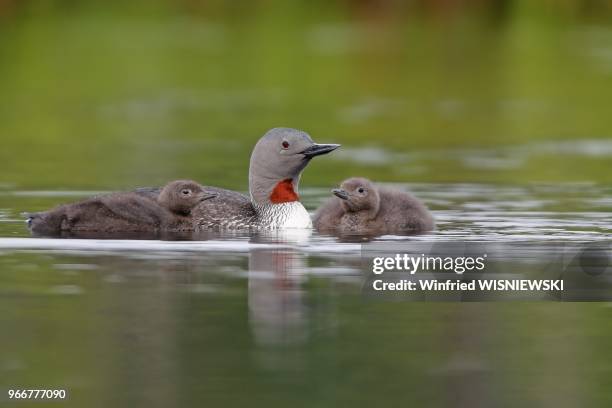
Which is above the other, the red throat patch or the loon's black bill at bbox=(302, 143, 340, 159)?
the loon's black bill at bbox=(302, 143, 340, 159)

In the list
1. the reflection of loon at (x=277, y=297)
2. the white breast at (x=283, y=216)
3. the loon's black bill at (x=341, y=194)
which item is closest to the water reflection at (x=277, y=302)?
the reflection of loon at (x=277, y=297)

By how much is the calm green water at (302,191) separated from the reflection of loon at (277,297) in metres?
0.02

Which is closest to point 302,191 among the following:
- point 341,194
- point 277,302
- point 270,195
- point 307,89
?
point 270,195

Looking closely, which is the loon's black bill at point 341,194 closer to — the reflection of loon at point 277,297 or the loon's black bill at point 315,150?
the loon's black bill at point 315,150

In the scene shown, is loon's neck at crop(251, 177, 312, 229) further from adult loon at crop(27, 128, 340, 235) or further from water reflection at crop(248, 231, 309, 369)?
water reflection at crop(248, 231, 309, 369)

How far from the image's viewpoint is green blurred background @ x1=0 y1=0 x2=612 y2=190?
544 inches

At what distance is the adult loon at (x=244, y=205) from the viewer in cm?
957

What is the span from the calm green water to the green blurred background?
0.22 feet

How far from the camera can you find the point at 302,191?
39.9 ft

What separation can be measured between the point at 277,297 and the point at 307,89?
13.8 meters

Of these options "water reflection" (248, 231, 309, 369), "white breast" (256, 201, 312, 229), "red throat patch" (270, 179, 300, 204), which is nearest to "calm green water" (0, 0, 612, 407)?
"water reflection" (248, 231, 309, 369)

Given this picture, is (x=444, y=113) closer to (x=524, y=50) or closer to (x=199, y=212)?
(x=524, y=50)

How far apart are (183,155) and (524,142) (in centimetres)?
330

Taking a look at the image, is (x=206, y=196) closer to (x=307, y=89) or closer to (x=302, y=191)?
(x=302, y=191)
